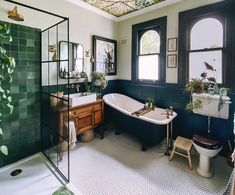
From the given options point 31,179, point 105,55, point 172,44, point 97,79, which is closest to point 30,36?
point 97,79

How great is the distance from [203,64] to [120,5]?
2.00m

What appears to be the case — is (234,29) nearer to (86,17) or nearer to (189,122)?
(189,122)

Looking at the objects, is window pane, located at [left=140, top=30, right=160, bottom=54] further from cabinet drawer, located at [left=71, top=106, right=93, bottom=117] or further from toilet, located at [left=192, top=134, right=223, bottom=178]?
toilet, located at [left=192, top=134, right=223, bottom=178]

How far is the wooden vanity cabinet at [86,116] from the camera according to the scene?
2.53 m

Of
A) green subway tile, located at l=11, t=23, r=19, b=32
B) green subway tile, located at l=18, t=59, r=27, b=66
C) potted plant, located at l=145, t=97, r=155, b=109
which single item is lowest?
potted plant, located at l=145, t=97, r=155, b=109

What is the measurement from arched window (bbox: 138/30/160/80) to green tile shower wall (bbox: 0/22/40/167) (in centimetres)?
222

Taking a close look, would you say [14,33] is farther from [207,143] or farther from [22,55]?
[207,143]

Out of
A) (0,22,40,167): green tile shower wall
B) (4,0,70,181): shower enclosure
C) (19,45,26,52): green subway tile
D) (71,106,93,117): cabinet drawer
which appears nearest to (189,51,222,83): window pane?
(71,106,93,117): cabinet drawer

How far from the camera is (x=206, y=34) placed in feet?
9.16

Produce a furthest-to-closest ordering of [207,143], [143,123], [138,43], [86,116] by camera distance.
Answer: [138,43] → [86,116] → [143,123] → [207,143]

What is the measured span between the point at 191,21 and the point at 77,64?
7.54ft

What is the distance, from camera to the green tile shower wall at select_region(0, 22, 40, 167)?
2309 mm

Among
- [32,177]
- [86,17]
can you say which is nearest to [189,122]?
[32,177]

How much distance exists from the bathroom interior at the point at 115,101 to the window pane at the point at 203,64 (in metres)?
0.02
